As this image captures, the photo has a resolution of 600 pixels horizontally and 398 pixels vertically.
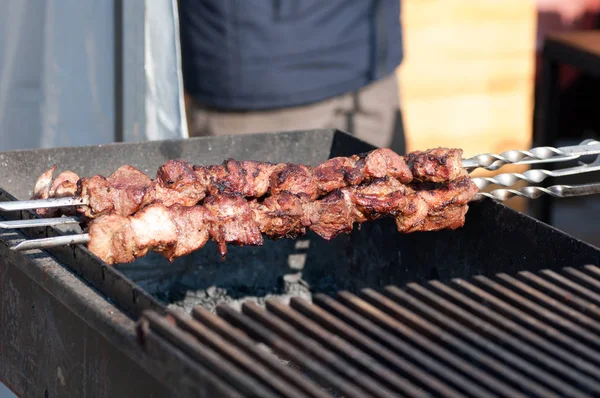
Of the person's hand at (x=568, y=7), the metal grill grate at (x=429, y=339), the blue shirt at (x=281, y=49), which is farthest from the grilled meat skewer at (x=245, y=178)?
the person's hand at (x=568, y=7)

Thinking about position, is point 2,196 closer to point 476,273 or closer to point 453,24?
point 476,273

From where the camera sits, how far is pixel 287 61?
372 centimetres

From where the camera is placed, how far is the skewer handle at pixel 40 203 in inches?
78.7

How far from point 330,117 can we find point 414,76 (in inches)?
66.7

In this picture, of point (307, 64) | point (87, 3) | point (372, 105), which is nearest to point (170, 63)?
point (87, 3)

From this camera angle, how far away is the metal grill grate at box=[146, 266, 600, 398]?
1604mm

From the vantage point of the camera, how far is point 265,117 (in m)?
3.84

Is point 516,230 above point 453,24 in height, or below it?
below

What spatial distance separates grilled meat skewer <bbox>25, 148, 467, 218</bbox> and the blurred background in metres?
1.07

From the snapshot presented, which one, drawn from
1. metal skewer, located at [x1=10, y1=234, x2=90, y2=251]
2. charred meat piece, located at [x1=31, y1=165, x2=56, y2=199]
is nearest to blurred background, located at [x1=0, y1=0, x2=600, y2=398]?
charred meat piece, located at [x1=31, y1=165, x2=56, y2=199]

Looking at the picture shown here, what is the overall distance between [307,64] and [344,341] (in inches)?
85.1

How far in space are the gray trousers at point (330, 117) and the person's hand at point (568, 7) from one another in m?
3.17

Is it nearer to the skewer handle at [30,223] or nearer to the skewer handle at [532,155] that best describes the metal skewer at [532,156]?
the skewer handle at [532,155]

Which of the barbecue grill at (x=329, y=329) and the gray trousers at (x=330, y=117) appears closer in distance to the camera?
the barbecue grill at (x=329, y=329)
